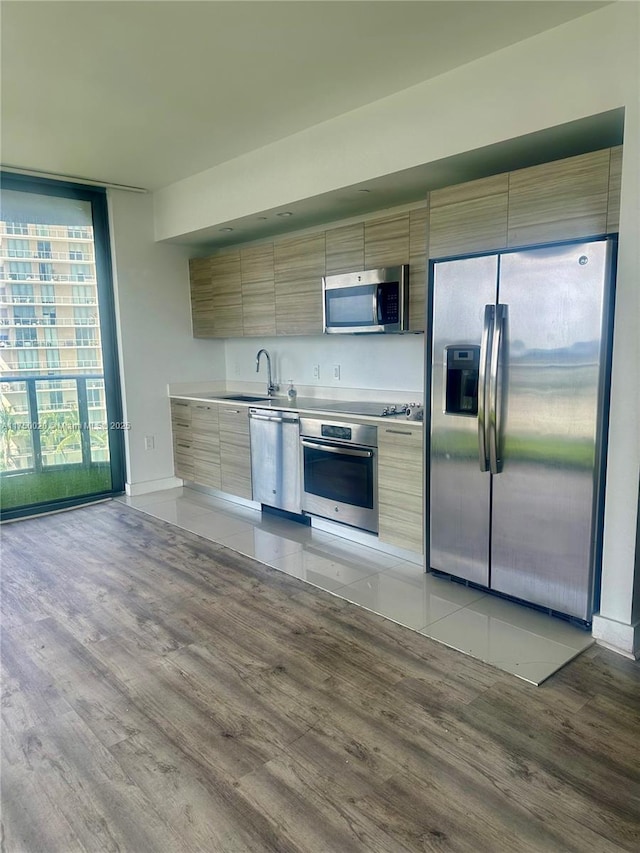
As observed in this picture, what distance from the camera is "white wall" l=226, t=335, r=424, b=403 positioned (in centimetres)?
423

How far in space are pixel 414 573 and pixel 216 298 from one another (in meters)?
3.27

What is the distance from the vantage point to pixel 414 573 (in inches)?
140

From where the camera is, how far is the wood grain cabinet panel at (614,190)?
8.11 ft

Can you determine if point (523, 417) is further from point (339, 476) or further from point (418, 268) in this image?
point (339, 476)

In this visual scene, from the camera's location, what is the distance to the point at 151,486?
18.5 feet

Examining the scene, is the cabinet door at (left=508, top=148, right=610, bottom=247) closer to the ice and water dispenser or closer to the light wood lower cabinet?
the ice and water dispenser

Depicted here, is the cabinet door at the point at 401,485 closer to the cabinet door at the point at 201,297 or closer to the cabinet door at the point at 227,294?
the cabinet door at the point at 227,294

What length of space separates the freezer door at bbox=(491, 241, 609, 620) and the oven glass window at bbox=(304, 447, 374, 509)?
1.01 m

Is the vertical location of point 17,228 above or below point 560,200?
above

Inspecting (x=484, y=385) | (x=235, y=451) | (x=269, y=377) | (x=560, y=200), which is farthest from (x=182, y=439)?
(x=560, y=200)

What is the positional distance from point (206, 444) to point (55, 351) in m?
1.54

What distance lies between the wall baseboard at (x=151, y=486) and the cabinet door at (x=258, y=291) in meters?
1.74

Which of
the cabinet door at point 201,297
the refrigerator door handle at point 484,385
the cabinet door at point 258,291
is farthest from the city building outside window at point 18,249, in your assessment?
the refrigerator door handle at point 484,385

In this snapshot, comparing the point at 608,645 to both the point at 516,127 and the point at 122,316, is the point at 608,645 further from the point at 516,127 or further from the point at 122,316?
the point at 122,316
